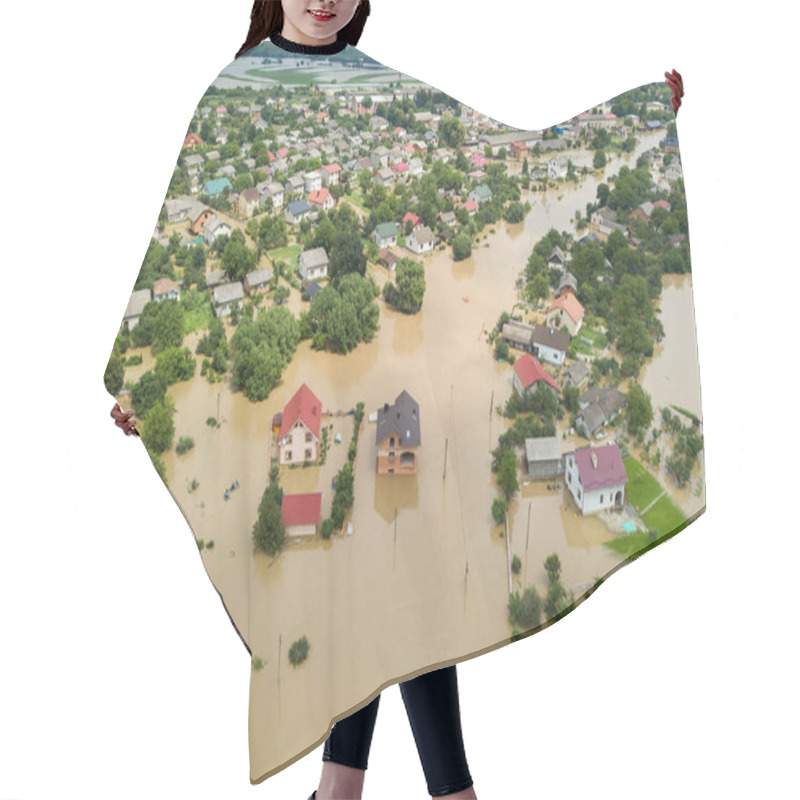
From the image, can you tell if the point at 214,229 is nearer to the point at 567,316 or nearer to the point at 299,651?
the point at 567,316

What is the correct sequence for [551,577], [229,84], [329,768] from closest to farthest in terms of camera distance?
[551,577]
[229,84]
[329,768]

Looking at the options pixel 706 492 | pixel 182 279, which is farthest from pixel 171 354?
pixel 706 492

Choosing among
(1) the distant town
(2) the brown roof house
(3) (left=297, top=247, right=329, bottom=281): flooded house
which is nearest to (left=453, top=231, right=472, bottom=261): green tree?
(1) the distant town

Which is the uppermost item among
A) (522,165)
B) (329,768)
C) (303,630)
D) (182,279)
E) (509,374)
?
(522,165)

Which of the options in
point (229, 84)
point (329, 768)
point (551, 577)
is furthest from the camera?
point (329, 768)

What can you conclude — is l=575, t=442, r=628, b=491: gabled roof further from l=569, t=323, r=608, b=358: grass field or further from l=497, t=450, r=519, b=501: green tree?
l=569, t=323, r=608, b=358: grass field

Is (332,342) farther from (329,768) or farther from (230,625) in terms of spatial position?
(329,768)

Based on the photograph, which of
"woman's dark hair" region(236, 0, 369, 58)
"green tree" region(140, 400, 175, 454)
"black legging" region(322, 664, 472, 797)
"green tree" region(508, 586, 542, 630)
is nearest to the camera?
"green tree" region(508, 586, 542, 630)

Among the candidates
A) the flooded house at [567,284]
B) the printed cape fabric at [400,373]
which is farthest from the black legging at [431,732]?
the flooded house at [567,284]
